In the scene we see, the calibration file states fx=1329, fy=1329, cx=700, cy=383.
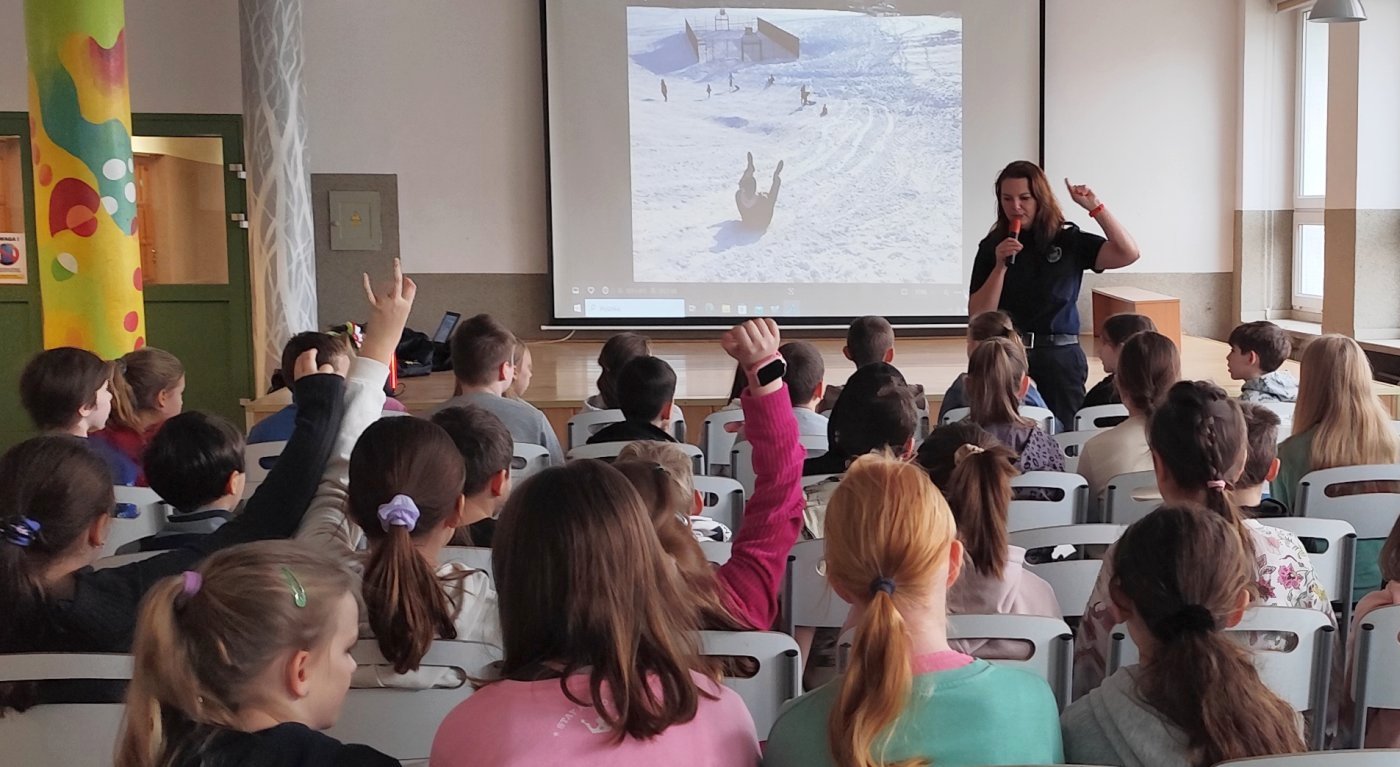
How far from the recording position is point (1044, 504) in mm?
3301

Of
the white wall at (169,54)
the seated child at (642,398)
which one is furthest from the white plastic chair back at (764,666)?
the white wall at (169,54)

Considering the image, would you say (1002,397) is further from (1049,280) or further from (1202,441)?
(1049,280)

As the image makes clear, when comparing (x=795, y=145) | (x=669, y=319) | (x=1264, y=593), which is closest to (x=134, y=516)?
(x=1264, y=593)

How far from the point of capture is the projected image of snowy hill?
885 centimetres

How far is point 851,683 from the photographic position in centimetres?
160

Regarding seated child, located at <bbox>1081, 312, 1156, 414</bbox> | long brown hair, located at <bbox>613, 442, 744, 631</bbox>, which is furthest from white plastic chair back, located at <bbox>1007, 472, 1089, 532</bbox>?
seated child, located at <bbox>1081, 312, 1156, 414</bbox>

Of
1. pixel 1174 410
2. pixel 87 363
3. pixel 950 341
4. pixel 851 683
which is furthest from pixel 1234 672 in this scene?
pixel 950 341

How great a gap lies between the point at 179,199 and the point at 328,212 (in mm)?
962

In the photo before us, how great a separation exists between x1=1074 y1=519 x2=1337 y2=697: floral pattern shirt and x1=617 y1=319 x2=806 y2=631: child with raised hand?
0.57 m

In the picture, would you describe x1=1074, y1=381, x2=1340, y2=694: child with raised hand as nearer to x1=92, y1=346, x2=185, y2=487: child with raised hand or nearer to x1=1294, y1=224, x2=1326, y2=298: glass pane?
x1=92, y1=346, x2=185, y2=487: child with raised hand

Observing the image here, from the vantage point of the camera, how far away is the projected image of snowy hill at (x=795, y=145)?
8.85 m

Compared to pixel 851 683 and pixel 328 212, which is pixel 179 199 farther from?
pixel 851 683

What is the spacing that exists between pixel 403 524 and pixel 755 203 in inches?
282

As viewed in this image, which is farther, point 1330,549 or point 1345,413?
point 1345,413
